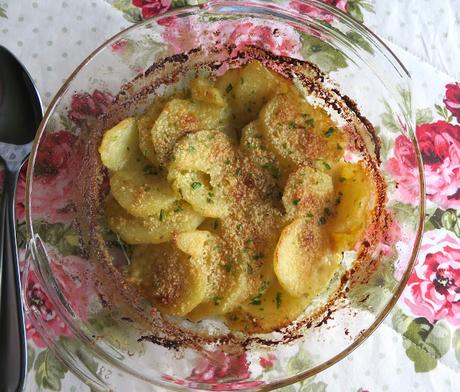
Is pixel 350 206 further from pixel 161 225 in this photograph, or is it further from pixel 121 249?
pixel 121 249

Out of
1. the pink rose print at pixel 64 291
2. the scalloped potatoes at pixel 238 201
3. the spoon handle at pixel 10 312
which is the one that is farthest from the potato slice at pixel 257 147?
the spoon handle at pixel 10 312

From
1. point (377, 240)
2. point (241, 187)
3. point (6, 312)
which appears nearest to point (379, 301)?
point (377, 240)

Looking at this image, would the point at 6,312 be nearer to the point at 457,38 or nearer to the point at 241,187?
the point at 241,187

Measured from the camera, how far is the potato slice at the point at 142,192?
1303 mm

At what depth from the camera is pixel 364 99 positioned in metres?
1.48

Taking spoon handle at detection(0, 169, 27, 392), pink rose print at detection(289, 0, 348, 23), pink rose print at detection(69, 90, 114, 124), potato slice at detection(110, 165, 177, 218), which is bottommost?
spoon handle at detection(0, 169, 27, 392)

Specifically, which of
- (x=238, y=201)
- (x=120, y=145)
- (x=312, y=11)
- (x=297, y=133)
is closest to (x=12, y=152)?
(x=120, y=145)

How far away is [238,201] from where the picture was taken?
1319 mm

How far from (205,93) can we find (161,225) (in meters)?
0.30

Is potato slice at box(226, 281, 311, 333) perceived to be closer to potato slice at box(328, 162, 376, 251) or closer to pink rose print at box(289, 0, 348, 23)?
potato slice at box(328, 162, 376, 251)

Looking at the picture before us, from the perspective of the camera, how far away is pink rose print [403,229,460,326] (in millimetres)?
1527

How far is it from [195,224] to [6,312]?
492mm

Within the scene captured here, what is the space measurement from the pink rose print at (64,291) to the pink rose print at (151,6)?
2.07 feet

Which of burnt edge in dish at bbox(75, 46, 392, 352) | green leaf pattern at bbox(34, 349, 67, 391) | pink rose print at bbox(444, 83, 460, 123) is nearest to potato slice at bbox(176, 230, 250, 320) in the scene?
burnt edge in dish at bbox(75, 46, 392, 352)
